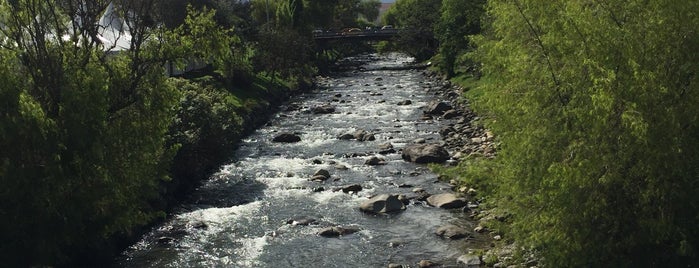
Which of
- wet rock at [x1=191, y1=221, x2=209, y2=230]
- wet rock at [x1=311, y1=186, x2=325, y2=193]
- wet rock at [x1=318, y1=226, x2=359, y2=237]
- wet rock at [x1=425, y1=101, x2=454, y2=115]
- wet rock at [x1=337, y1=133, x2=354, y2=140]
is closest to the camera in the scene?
wet rock at [x1=318, y1=226, x2=359, y2=237]

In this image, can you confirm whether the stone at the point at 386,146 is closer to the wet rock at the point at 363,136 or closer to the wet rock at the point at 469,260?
the wet rock at the point at 363,136

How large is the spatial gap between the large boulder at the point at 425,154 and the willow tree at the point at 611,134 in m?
23.1

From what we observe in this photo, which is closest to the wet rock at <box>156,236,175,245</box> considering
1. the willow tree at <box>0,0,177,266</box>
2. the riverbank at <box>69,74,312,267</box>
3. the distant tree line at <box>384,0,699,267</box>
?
the riverbank at <box>69,74,312,267</box>

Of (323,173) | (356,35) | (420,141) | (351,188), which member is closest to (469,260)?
(351,188)

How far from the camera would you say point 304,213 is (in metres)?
33.4

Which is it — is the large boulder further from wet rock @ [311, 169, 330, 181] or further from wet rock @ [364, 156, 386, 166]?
wet rock @ [311, 169, 330, 181]

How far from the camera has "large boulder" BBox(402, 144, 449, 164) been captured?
42875 millimetres

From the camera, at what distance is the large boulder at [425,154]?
42875 millimetres

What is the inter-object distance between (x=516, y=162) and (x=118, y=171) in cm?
1371

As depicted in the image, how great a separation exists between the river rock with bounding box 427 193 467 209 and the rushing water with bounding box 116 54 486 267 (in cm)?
53

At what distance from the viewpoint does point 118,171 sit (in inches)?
888

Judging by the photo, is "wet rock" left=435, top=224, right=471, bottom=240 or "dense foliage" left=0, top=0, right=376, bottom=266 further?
"wet rock" left=435, top=224, right=471, bottom=240

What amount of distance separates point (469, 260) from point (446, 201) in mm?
7928

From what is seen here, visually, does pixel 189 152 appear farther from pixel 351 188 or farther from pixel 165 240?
pixel 351 188
